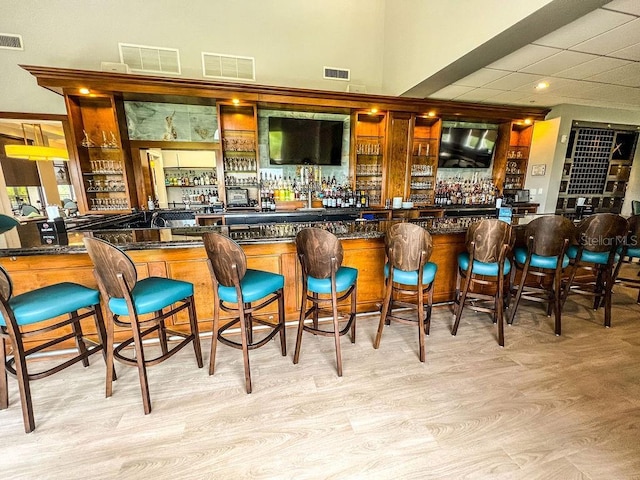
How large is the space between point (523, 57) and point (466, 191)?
3102mm

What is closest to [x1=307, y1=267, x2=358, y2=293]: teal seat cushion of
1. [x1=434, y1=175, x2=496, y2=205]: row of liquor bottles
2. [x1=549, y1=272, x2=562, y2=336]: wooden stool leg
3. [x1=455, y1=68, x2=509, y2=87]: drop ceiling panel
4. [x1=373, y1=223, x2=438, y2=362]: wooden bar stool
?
[x1=373, y1=223, x2=438, y2=362]: wooden bar stool

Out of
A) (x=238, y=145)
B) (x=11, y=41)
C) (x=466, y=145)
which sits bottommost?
(x=238, y=145)

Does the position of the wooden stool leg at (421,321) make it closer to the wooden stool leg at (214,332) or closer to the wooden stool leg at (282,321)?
the wooden stool leg at (282,321)

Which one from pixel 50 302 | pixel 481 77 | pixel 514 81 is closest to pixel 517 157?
pixel 514 81

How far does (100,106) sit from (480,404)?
6256 mm

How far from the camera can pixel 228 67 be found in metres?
4.84

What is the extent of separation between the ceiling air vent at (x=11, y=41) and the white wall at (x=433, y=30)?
6050 mm

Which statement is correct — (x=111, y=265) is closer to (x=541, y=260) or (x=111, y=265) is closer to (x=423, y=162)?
(x=541, y=260)

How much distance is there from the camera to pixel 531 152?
590cm

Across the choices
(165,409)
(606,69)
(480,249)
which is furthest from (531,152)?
(165,409)

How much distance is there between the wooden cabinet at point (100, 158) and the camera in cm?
427

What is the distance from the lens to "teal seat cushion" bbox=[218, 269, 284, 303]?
5.94 feet

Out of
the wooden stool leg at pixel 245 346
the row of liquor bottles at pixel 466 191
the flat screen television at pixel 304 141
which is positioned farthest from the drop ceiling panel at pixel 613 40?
the wooden stool leg at pixel 245 346

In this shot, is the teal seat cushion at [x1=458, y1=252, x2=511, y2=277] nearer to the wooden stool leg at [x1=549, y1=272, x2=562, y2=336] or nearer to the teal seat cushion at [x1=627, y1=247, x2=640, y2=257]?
the wooden stool leg at [x1=549, y1=272, x2=562, y2=336]
